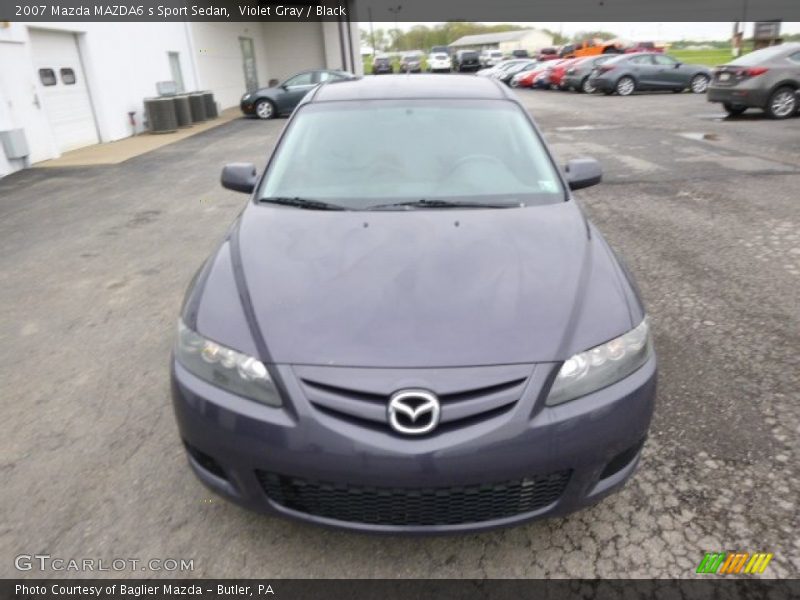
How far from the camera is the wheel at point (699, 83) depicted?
21.9 m

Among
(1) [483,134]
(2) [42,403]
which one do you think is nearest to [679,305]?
(1) [483,134]

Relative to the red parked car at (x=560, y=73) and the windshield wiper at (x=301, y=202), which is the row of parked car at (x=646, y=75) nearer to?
the red parked car at (x=560, y=73)

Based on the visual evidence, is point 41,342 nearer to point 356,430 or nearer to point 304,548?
point 304,548

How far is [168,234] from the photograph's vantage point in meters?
6.48

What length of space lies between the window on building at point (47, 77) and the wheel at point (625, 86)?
18.4 metres

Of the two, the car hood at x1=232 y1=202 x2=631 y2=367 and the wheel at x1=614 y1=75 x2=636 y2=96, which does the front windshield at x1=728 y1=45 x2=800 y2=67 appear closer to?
the wheel at x1=614 y1=75 x2=636 y2=96

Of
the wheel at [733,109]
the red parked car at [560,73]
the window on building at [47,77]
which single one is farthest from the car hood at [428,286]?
the red parked car at [560,73]

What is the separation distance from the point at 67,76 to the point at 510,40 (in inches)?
4507

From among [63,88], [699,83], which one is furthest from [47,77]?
[699,83]

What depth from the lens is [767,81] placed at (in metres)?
12.6

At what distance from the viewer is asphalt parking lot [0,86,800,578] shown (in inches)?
86.7

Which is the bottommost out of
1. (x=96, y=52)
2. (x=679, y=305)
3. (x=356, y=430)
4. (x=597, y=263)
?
(x=679, y=305)

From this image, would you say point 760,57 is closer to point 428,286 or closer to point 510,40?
point 428,286

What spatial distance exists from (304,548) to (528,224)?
65.2 inches
